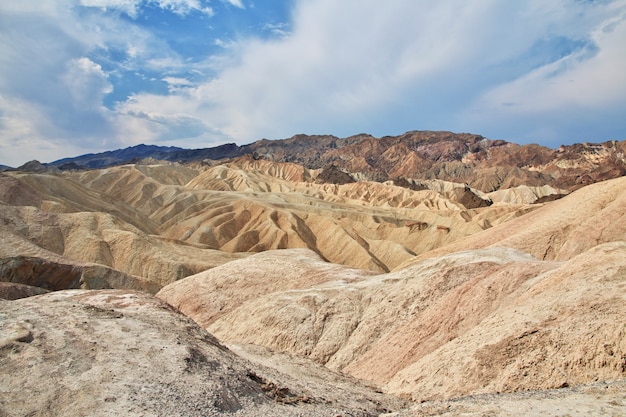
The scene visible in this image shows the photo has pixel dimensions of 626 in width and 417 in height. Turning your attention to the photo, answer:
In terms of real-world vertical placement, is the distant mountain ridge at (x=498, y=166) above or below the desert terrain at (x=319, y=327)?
above

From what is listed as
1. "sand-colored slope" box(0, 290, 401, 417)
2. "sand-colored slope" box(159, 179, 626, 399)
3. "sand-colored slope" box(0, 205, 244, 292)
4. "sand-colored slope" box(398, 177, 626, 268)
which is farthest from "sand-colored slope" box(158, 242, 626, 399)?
"sand-colored slope" box(0, 205, 244, 292)

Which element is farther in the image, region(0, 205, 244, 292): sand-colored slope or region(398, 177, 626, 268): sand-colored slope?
region(0, 205, 244, 292): sand-colored slope

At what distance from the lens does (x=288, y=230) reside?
65562mm

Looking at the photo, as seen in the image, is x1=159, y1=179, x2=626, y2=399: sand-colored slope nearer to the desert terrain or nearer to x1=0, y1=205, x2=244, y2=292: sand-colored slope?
the desert terrain

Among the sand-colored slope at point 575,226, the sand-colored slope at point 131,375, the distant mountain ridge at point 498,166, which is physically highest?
the distant mountain ridge at point 498,166

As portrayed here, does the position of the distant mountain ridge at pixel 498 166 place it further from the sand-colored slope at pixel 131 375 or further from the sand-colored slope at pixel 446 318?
the sand-colored slope at pixel 131 375

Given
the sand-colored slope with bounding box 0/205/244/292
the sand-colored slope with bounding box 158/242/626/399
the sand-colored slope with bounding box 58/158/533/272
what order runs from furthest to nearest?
the sand-colored slope with bounding box 58/158/533/272 < the sand-colored slope with bounding box 0/205/244/292 < the sand-colored slope with bounding box 158/242/626/399

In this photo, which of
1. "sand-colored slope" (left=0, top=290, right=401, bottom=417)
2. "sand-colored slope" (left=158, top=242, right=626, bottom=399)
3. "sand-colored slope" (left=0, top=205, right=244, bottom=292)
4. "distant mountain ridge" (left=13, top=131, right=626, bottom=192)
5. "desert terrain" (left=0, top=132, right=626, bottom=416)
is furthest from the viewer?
"distant mountain ridge" (left=13, top=131, right=626, bottom=192)

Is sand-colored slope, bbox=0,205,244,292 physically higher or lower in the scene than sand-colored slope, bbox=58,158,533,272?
lower

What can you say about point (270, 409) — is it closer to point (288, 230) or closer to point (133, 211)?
point (288, 230)

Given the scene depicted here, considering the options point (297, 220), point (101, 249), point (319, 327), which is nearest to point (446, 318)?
point (319, 327)

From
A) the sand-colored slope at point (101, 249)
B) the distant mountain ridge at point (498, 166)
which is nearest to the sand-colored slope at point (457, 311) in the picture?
the sand-colored slope at point (101, 249)

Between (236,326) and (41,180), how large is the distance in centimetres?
5642

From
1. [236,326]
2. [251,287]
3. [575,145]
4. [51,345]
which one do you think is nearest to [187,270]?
[251,287]
